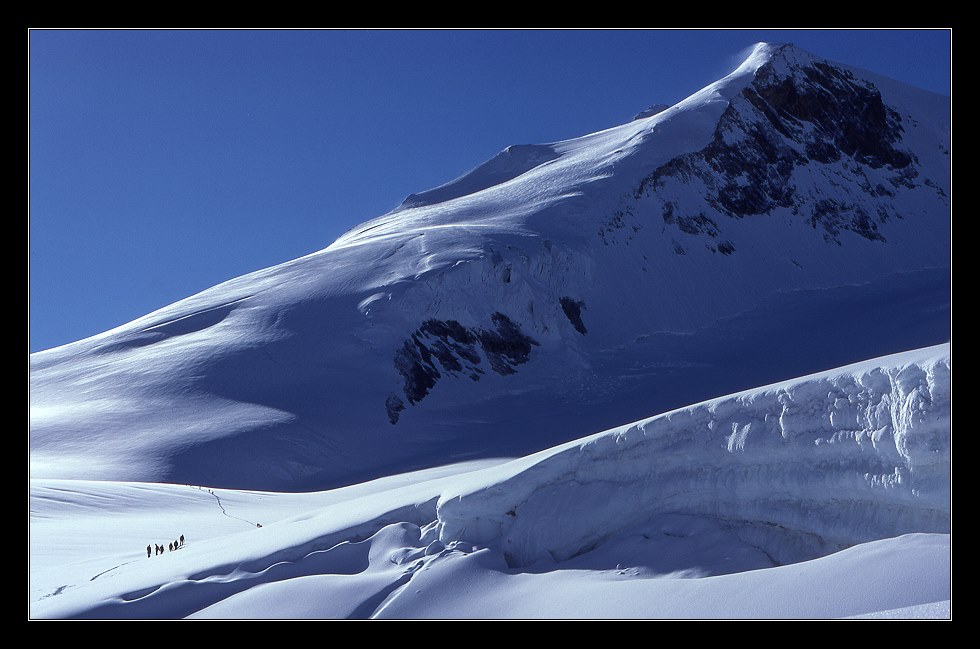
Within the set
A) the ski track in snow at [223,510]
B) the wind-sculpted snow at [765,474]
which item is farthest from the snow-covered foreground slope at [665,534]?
the ski track in snow at [223,510]

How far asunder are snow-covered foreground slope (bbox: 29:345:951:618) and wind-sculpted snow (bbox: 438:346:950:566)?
2 cm

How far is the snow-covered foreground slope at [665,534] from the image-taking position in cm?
713

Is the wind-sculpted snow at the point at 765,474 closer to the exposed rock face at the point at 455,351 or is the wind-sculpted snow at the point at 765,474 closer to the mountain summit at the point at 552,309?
the mountain summit at the point at 552,309

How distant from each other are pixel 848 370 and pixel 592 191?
44056 millimetres

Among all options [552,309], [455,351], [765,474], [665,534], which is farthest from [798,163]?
[665,534]

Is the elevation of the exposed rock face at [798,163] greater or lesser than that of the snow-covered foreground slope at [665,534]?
greater

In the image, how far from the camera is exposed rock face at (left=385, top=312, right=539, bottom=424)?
120ft

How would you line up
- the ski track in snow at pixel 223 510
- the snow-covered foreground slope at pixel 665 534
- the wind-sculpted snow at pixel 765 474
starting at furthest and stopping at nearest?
the ski track in snow at pixel 223 510
the wind-sculpted snow at pixel 765 474
the snow-covered foreground slope at pixel 665 534

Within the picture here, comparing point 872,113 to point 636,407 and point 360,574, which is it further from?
point 360,574

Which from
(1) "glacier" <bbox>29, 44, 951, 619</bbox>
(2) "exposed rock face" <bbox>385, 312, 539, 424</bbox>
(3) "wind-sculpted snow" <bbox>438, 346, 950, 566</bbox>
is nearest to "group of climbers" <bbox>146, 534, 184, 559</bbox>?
(1) "glacier" <bbox>29, 44, 951, 619</bbox>

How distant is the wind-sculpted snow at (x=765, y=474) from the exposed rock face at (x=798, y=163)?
4293cm

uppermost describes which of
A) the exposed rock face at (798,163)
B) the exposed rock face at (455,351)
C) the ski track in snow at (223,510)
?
the exposed rock face at (798,163)

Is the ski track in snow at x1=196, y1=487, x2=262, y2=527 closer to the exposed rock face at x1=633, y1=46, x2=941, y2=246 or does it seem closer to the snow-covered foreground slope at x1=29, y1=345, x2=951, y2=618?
the snow-covered foreground slope at x1=29, y1=345, x2=951, y2=618

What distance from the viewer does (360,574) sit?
895 centimetres
